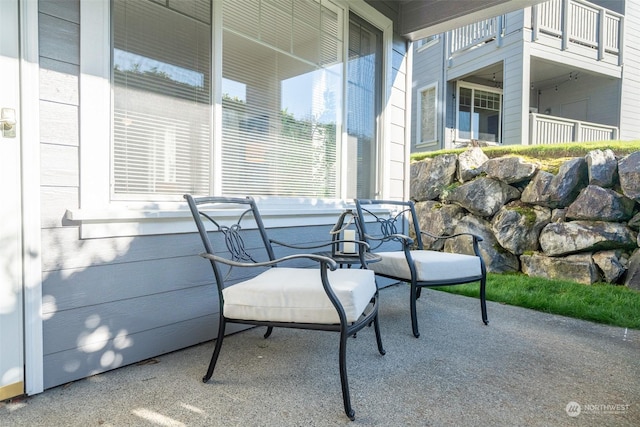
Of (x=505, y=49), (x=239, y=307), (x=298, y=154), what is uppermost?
(x=505, y=49)

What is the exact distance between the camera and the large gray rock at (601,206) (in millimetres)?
3871

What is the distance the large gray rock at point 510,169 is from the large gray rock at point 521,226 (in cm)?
34

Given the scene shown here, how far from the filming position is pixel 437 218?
5215 millimetres

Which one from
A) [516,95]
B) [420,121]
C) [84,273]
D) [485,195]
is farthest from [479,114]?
[84,273]

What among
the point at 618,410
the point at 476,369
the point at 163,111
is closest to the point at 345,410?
the point at 476,369

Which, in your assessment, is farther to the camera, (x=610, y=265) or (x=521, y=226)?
(x=521, y=226)

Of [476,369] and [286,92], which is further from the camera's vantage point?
[286,92]

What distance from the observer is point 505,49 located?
6.88 metres

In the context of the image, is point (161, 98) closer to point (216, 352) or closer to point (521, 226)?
point (216, 352)

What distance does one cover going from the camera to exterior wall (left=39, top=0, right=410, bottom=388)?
1691 millimetres

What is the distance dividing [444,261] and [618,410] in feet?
3.92

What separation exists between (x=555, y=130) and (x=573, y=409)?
6.28 meters


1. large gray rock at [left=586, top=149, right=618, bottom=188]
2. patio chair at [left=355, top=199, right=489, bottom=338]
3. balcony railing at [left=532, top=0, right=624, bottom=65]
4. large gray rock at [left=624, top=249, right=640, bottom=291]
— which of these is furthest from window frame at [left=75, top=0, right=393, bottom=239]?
balcony railing at [left=532, top=0, right=624, bottom=65]

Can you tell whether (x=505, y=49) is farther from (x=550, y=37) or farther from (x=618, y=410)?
(x=618, y=410)
